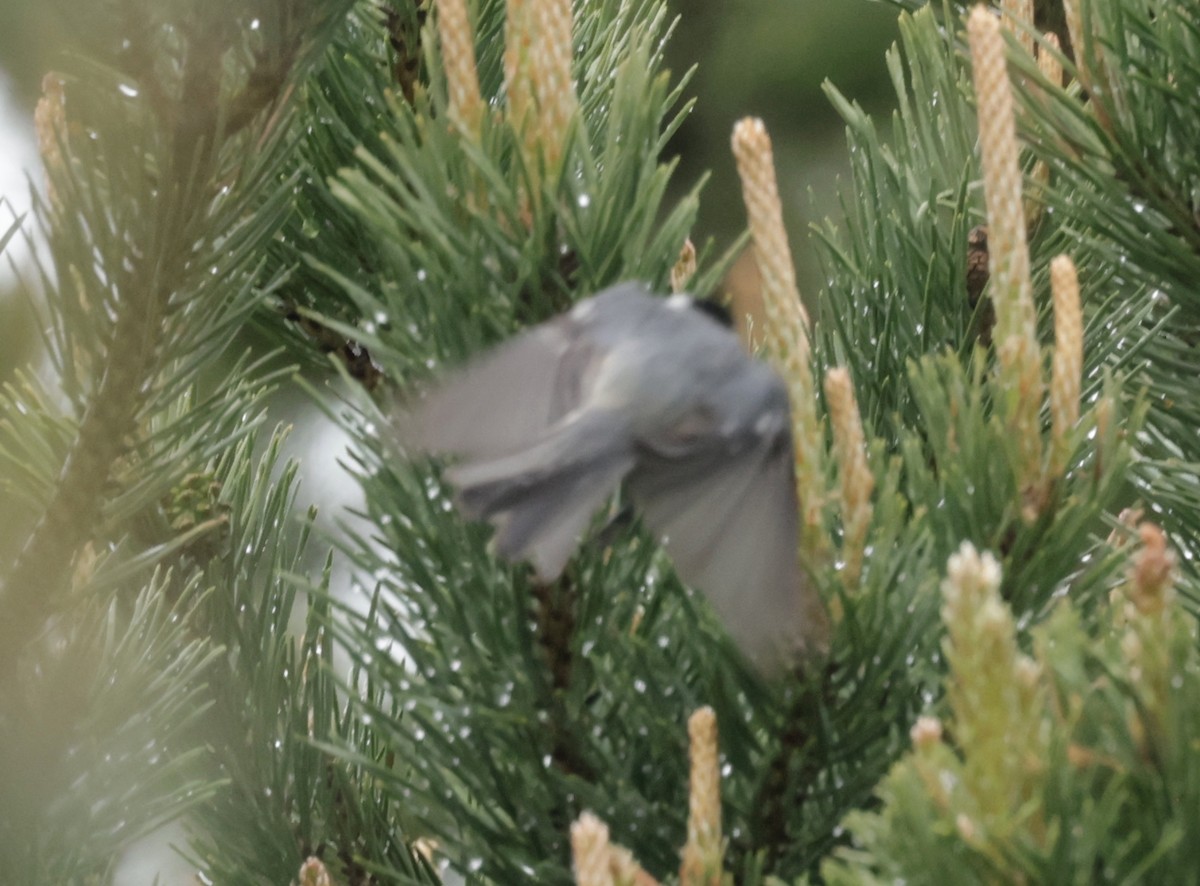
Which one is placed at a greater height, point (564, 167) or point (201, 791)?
point (564, 167)

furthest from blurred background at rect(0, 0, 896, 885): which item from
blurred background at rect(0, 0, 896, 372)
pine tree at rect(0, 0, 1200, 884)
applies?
pine tree at rect(0, 0, 1200, 884)

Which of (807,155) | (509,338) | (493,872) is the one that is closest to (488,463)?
(509,338)

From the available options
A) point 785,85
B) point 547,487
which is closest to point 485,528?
point 547,487

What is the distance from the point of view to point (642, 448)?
45 centimetres

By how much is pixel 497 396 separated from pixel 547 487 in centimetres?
4

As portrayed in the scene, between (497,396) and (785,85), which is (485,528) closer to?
(497,396)

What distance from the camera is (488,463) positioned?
→ 0.42 m

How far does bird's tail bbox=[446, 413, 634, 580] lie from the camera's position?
40 centimetres

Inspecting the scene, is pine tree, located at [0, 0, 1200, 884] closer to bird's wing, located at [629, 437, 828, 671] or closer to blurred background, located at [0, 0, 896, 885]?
bird's wing, located at [629, 437, 828, 671]

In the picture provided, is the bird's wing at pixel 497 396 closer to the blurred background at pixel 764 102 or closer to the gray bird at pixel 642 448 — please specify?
the gray bird at pixel 642 448

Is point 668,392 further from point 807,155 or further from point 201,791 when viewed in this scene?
point 807,155

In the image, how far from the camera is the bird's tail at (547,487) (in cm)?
40

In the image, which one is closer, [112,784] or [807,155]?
[112,784]

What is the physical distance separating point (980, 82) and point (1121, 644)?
0.19m
